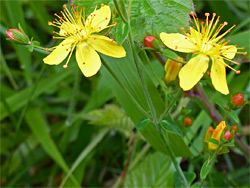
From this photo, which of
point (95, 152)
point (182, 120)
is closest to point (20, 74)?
point (95, 152)

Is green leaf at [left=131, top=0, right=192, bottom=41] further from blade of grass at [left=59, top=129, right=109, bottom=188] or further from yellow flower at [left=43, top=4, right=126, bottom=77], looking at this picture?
blade of grass at [left=59, top=129, right=109, bottom=188]

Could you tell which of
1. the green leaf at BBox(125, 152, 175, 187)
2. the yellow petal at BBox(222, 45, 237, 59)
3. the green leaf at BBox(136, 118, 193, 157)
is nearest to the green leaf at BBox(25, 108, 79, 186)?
the green leaf at BBox(125, 152, 175, 187)

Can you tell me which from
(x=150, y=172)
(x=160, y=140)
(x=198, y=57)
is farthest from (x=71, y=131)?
(x=198, y=57)

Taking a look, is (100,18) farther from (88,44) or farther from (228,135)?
(228,135)

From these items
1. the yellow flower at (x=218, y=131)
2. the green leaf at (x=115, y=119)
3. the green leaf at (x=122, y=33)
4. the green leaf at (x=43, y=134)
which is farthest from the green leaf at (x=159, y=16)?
the green leaf at (x=43, y=134)

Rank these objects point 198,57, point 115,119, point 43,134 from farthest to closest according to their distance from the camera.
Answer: point 43,134, point 115,119, point 198,57

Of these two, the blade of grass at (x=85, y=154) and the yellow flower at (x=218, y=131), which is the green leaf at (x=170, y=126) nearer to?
the yellow flower at (x=218, y=131)
